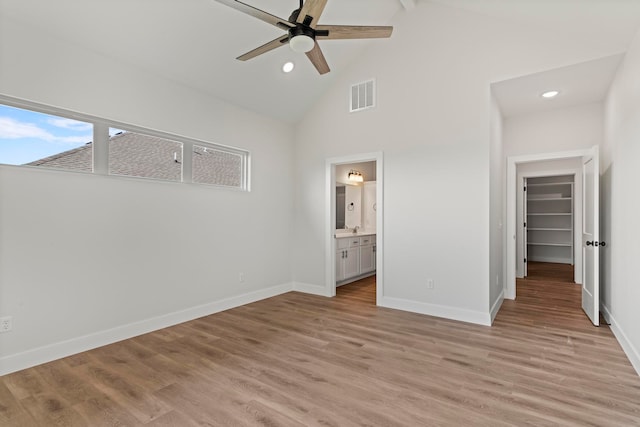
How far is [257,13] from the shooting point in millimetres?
2141

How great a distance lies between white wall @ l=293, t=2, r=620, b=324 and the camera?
3.53 m

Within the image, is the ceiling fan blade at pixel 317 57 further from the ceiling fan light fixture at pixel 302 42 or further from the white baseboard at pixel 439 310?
the white baseboard at pixel 439 310

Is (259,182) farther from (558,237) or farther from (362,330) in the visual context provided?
(558,237)

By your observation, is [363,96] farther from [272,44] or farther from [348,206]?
[348,206]

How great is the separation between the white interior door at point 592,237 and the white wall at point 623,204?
4.7 inches

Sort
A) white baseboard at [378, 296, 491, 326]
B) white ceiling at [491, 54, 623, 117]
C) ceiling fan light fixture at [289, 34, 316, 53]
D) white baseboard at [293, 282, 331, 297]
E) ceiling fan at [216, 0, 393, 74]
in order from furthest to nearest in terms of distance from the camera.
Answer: white baseboard at [293, 282, 331, 297]
white baseboard at [378, 296, 491, 326]
white ceiling at [491, 54, 623, 117]
ceiling fan light fixture at [289, 34, 316, 53]
ceiling fan at [216, 0, 393, 74]

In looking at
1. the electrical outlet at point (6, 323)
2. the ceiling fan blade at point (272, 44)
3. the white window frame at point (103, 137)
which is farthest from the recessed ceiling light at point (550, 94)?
the electrical outlet at point (6, 323)

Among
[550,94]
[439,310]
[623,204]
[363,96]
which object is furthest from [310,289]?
[550,94]

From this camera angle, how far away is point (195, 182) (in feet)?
13.1

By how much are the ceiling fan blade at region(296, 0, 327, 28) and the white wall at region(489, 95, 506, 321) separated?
2.55 m

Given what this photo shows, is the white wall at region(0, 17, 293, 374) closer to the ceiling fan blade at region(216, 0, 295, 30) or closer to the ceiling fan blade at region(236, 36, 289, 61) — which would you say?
the ceiling fan blade at region(236, 36, 289, 61)

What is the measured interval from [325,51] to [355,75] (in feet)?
2.02

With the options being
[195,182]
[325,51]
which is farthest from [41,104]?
[325,51]

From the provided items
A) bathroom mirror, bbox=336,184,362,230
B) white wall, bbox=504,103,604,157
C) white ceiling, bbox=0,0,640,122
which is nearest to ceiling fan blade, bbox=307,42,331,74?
white ceiling, bbox=0,0,640,122
